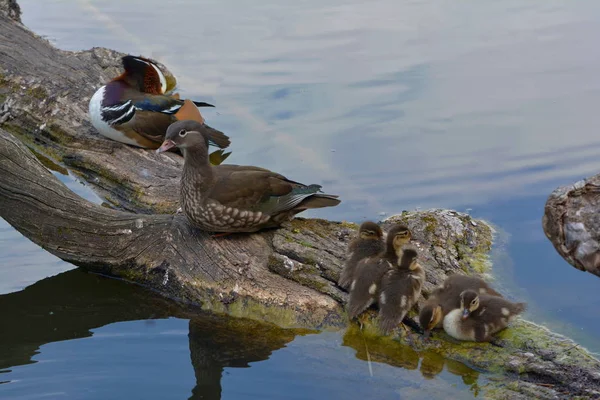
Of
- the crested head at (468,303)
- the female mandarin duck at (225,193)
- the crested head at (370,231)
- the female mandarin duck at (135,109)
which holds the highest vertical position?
the female mandarin duck at (135,109)

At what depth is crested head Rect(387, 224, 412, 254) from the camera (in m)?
5.08

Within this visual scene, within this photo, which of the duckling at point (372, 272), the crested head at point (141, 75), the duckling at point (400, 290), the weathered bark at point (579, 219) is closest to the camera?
the weathered bark at point (579, 219)

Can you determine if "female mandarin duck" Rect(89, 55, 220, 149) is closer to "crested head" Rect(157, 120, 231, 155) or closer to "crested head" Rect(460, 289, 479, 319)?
"crested head" Rect(157, 120, 231, 155)

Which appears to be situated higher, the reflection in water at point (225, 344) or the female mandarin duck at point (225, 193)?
the female mandarin duck at point (225, 193)

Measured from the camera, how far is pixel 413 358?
4.78 m

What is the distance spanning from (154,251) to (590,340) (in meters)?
2.93

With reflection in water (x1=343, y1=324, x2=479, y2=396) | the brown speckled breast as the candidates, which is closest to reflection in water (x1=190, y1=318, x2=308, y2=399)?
reflection in water (x1=343, y1=324, x2=479, y2=396)

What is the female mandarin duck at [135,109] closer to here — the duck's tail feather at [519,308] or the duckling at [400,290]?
the duckling at [400,290]

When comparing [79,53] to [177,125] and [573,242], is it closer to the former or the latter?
[177,125]

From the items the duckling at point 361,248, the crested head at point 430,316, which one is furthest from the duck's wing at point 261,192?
the crested head at point 430,316

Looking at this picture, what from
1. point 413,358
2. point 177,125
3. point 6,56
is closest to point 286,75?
point 6,56

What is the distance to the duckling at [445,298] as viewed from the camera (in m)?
4.74

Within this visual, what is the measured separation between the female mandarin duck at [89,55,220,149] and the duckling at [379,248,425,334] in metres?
3.18

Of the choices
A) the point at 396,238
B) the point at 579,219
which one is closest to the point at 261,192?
the point at 396,238
